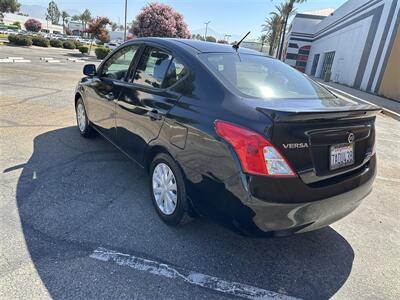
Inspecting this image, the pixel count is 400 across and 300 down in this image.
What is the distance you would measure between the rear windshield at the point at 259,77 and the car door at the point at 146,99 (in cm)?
40

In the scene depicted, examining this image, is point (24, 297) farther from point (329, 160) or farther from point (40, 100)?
point (40, 100)

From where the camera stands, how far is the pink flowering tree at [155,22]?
27797 millimetres

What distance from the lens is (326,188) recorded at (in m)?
2.33

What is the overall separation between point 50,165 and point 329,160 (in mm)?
3464

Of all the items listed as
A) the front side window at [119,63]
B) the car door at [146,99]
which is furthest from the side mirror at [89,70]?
the car door at [146,99]

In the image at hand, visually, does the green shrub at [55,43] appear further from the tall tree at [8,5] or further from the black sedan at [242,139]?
the tall tree at [8,5]

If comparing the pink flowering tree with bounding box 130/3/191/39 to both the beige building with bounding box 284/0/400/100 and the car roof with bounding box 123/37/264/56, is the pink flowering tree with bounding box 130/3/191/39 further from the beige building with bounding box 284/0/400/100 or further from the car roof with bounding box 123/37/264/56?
the car roof with bounding box 123/37/264/56

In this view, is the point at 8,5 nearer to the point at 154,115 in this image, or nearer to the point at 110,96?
the point at 110,96

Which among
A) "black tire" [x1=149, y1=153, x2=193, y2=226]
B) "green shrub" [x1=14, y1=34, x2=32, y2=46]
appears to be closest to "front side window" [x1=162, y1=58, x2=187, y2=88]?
"black tire" [x1=149, y1=153, x2=193, y2=226]

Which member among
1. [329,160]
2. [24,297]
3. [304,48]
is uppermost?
[304,48]

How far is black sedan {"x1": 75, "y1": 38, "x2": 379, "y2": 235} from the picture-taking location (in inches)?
83.8

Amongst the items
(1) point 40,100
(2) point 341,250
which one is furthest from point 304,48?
(2) point 341,250

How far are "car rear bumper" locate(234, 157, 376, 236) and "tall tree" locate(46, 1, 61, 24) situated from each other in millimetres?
152519

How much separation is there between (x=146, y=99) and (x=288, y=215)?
185 cm
